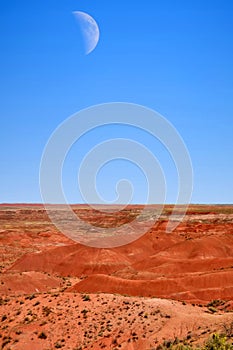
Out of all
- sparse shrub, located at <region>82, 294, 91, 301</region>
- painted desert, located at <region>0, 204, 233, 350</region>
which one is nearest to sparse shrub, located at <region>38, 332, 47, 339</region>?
painted desert, located at <region>0, 204, 233, 350</region>

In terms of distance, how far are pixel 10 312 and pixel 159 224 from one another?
8381 cm

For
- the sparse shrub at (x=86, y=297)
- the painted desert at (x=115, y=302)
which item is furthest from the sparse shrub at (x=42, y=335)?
the sparse shrub at (x=86, y=297)

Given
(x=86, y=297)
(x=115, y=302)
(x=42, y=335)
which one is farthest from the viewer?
(x=86, y=297)

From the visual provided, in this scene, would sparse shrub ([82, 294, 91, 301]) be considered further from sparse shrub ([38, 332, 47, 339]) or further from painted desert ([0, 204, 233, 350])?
sparse shrub ([38, 332, 47, 339])

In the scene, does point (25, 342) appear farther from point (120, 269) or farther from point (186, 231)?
point (186, 231)

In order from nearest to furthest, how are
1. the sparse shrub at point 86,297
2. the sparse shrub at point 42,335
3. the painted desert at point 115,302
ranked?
the painted desert at point 115,302, the sparse shrub at point 42,335, the sparse shrub at point 86,297

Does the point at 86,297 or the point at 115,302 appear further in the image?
the point at 86,297

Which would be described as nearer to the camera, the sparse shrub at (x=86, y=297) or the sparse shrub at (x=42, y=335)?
the sparse shrub at (x=42, y=335)

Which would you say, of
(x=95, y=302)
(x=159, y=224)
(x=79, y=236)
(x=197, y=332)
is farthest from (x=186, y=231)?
(x=197, y=332)

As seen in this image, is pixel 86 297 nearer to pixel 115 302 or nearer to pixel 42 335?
pixel 115 302

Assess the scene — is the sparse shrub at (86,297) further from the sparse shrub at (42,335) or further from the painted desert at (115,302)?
the sparse shrub at (42,335)

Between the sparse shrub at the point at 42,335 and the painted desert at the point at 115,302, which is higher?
the painted desert at the point at 115,302

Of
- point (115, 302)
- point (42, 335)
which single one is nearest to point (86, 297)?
point (115, 302)

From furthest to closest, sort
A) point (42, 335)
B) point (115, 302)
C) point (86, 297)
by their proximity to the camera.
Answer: point (86, 297) < point (115, 302) < point (42, 335)
